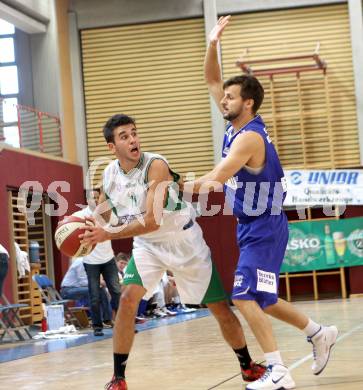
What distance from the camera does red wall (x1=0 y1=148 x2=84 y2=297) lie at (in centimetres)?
1559

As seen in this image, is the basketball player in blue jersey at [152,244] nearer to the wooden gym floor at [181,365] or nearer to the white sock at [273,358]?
the wooden gym floor at [181,365]

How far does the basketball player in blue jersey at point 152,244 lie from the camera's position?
5512 mm

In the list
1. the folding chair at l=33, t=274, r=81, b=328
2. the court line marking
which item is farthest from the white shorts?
the folding chair at l=33, t=274, r=81, b=328

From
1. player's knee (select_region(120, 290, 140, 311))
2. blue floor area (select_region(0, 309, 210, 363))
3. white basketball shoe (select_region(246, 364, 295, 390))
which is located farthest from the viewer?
blue floor area (select_region(0, 309, 210, 363))

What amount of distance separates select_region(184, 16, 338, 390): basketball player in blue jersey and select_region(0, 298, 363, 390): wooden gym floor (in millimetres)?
278

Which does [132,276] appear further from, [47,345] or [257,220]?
A: [47,345]

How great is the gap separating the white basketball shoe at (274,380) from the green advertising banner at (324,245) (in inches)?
571

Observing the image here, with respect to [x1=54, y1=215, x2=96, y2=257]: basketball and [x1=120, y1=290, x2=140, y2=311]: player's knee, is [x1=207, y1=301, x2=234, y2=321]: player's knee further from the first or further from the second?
[x1=54, y1=215, x2=96, y2=257]: basketball

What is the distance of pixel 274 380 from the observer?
502cm

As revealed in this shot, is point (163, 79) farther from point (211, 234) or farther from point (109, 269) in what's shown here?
point (109, 269)

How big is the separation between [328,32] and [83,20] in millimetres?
5626

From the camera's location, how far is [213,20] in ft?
66.0

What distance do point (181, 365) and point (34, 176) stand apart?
34.9 feet

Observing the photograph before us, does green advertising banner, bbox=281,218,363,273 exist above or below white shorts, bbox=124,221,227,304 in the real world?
below
